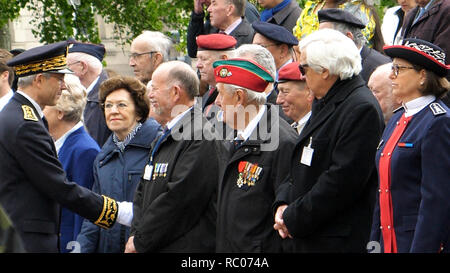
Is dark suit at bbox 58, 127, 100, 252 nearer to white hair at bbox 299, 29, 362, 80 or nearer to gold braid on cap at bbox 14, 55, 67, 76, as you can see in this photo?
gold braid on cap at bbox 14, 55, 67, 76

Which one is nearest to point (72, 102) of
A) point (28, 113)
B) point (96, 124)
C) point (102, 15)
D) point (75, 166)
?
point (75, 166)

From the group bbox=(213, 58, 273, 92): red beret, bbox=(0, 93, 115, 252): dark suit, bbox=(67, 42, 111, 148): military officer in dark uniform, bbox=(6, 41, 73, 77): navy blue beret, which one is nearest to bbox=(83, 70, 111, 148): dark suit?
bbox=(67, 42, 111, 148): military officer in dark uniform

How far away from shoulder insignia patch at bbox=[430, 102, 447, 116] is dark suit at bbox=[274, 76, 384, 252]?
37 centimetres

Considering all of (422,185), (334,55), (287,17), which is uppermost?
(334,55)

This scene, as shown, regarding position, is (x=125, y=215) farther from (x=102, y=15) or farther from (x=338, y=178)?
(x=102, y=15)

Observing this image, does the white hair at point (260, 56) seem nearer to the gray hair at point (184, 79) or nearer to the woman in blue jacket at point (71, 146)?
the gray hair at point (184, 79)

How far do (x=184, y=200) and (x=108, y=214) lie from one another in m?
0.86

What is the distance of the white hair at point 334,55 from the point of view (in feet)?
17.4

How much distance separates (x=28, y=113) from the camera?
6.13 meters

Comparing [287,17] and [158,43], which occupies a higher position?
[287,17]

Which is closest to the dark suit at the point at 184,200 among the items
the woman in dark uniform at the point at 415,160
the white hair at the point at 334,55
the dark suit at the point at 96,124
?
the white hair at the point at 334,55

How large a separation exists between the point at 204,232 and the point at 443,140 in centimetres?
177

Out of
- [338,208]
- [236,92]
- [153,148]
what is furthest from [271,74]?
[338,208]

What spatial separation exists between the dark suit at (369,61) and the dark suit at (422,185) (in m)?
1.87
